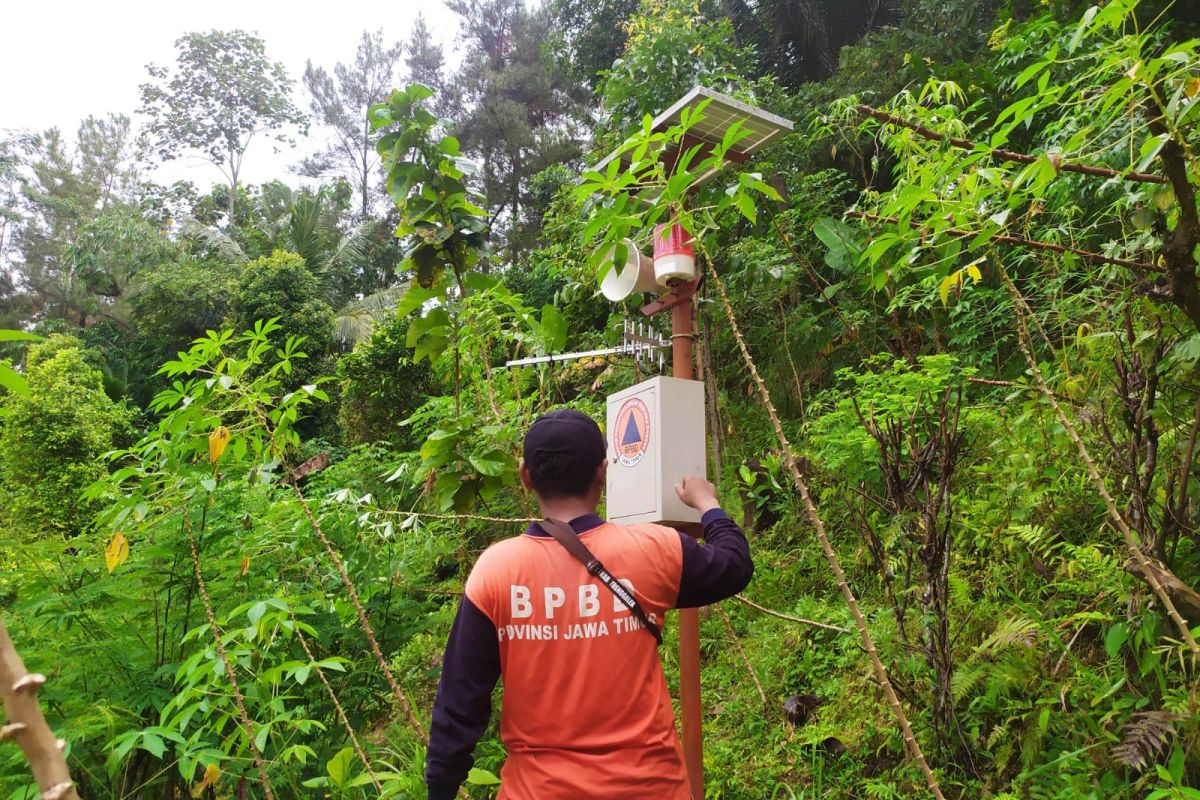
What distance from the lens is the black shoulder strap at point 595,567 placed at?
5.05 ft

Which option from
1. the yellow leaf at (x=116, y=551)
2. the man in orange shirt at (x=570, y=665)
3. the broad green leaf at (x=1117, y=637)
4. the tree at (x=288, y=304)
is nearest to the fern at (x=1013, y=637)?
the broad green leaf at (x=1117, y=637)

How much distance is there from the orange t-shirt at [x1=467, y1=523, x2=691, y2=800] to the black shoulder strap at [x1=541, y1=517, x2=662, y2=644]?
1 centimetres

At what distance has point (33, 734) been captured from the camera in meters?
0.36

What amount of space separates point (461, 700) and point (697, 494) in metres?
0.74

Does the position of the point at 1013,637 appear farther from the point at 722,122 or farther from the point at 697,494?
the point at 722,122

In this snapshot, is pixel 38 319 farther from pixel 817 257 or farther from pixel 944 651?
pixel 944 651

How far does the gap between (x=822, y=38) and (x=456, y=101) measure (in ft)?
43.7

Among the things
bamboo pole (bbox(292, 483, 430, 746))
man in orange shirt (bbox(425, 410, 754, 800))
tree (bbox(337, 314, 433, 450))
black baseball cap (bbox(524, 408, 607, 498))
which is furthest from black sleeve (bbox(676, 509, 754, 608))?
tree (bbox(337, 314, 433, 450))

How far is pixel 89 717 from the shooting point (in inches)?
88.7

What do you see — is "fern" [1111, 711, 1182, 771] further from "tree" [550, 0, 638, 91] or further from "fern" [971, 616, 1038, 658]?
"tree" [550, 0, 638, 91]

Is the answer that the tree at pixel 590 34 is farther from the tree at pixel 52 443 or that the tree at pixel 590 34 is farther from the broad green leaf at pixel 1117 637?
the broad green leaf at pixel 1117 637

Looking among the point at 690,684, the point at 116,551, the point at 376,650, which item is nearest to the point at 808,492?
the point at 690,684

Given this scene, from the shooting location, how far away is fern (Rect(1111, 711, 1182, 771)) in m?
1.89

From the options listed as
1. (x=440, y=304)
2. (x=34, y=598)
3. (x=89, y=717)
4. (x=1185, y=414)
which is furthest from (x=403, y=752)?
(x=1185, y=414)
